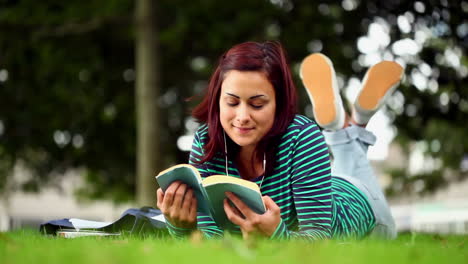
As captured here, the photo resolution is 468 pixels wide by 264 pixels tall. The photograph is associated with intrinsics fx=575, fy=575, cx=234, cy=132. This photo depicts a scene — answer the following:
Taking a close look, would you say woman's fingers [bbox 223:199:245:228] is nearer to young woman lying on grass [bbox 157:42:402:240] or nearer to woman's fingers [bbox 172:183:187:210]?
young woman lying on grass [bbox 157:42:402:240]

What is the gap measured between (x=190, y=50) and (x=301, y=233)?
6343 millimetres

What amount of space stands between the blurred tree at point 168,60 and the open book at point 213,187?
5.34 metres

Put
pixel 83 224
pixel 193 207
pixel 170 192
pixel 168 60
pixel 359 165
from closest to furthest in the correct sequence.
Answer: pixel 170 192, pixel 193 207, pixel 83 224, pixel 359 165, pixel 168 60

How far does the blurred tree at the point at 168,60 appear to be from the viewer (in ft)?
25.3

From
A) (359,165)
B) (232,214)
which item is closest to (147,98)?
(359,165)

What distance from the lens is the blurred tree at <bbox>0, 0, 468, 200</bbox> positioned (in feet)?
25.3

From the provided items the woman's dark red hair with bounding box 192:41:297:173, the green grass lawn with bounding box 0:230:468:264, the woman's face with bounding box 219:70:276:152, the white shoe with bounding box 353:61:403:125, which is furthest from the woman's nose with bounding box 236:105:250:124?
the white shoe with bounding box 353:61:403:125

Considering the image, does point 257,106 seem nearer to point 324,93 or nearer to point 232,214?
point 232,214

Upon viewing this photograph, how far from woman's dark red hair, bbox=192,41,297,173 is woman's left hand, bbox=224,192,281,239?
57 centimetres

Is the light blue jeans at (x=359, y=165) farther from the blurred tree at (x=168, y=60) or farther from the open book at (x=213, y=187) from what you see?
the blurred tree at (x=168, y=60)

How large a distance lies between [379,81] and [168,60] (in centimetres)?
524

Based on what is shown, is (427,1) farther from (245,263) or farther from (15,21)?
(245,263)

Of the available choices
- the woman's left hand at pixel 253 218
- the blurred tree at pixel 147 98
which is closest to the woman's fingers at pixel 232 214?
the woman's left hand at pixel 253 218

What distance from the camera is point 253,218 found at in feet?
7.40
